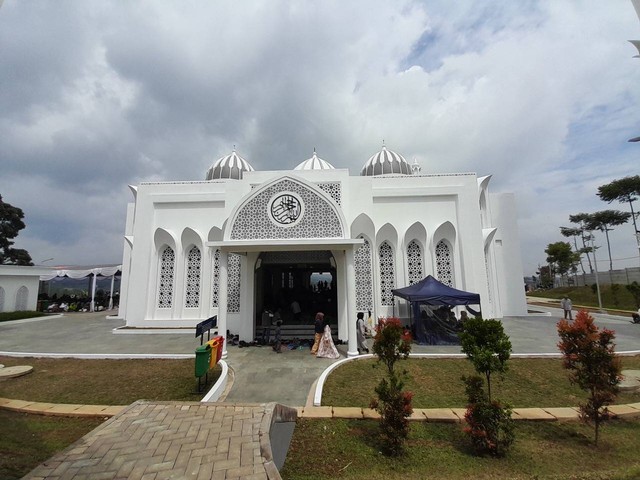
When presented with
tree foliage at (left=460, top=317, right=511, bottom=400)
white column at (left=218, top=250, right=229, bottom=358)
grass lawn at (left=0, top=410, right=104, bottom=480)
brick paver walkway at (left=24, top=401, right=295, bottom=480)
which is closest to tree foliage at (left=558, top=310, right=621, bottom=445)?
tree foliage at (left=460, top=317, right=511, bottom=400)

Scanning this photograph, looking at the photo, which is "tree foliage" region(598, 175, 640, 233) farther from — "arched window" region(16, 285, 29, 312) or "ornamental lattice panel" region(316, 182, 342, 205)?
"arched window" region(16, 285, 29, 312)

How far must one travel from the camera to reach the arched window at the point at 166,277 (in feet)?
45.9

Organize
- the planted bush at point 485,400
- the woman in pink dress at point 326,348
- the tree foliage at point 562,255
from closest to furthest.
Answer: the planted bush at point 485,400 < the woman in pink dress at point 326,348 < the tree foliage at point 562,255

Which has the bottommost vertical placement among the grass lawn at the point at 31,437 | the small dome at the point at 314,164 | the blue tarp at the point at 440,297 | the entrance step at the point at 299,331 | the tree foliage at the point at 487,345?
the grass lawn at the point at 31,437

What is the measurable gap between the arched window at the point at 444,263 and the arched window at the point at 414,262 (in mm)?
722

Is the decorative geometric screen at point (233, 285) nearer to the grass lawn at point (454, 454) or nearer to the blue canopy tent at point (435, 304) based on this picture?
the blue canopy tent at point (435, 304)

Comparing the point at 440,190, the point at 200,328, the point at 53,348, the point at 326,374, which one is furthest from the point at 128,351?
the point at 440,190

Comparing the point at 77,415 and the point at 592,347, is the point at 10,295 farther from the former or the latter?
the point at 592,347

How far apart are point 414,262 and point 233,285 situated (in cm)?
775

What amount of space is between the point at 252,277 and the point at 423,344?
20.7 feet

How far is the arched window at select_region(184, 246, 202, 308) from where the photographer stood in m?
14.0

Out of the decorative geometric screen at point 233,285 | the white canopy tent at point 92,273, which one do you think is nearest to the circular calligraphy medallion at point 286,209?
the decorative geometric screen at point 233,285

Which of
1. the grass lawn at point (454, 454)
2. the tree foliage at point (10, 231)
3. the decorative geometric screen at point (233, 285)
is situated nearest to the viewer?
the grass lawn at point (454, 454)

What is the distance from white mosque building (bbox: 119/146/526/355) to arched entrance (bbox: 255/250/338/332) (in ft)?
0.20
